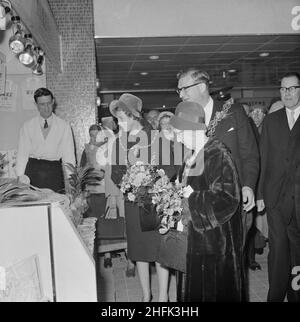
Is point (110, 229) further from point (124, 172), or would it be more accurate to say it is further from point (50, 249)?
point (50, 249)

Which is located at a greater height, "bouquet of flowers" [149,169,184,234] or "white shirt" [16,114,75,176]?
"white shirt" [16,114,75,176]

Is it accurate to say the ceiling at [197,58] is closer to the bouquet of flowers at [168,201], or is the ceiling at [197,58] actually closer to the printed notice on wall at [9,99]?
the printed notice on wall at [9,99]

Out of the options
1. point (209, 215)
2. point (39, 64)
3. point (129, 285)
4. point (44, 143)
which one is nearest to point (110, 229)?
point (129, 285)

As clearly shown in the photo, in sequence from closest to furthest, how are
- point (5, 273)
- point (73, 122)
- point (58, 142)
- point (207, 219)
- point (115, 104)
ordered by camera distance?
point (5, 273), point (207, 219), point (115, 104), point (58, 142), point (73, 122)

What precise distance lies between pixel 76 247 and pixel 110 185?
233 centimetres

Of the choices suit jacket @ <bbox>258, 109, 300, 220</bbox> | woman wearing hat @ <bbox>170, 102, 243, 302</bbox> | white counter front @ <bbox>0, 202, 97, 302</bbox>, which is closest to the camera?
white counter front @ <bbox>0, 202, 97, 302</bbox>

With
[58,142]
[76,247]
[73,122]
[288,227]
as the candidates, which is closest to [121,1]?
[73,122]

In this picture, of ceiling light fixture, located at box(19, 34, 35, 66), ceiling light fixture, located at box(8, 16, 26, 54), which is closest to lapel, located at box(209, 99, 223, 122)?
ceiling light fixture, located at box(8, 16, 26, 54)

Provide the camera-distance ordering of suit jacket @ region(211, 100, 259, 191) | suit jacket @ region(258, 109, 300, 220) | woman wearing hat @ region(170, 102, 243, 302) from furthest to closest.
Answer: suit jacket @ region(258, 109, 300, 220), suit jacket @ region(211, 100, 259, 191), woman wearing hat @ region(170, 102, 243, 302)

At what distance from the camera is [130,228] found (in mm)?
2842

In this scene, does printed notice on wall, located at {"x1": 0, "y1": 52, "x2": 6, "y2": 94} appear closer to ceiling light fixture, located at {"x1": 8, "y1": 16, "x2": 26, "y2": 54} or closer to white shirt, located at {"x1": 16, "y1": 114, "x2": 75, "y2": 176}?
ceiling light fixture, located at {"x1": 8, "y1": 16, "x2": 26, "y2": 54}

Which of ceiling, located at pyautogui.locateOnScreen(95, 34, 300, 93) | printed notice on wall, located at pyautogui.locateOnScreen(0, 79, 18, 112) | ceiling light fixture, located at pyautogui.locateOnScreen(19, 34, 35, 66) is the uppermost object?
ceiling, located at pyautogui.locateOnScreen(95, 34, 300, 93)

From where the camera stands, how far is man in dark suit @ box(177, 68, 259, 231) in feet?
7.02
